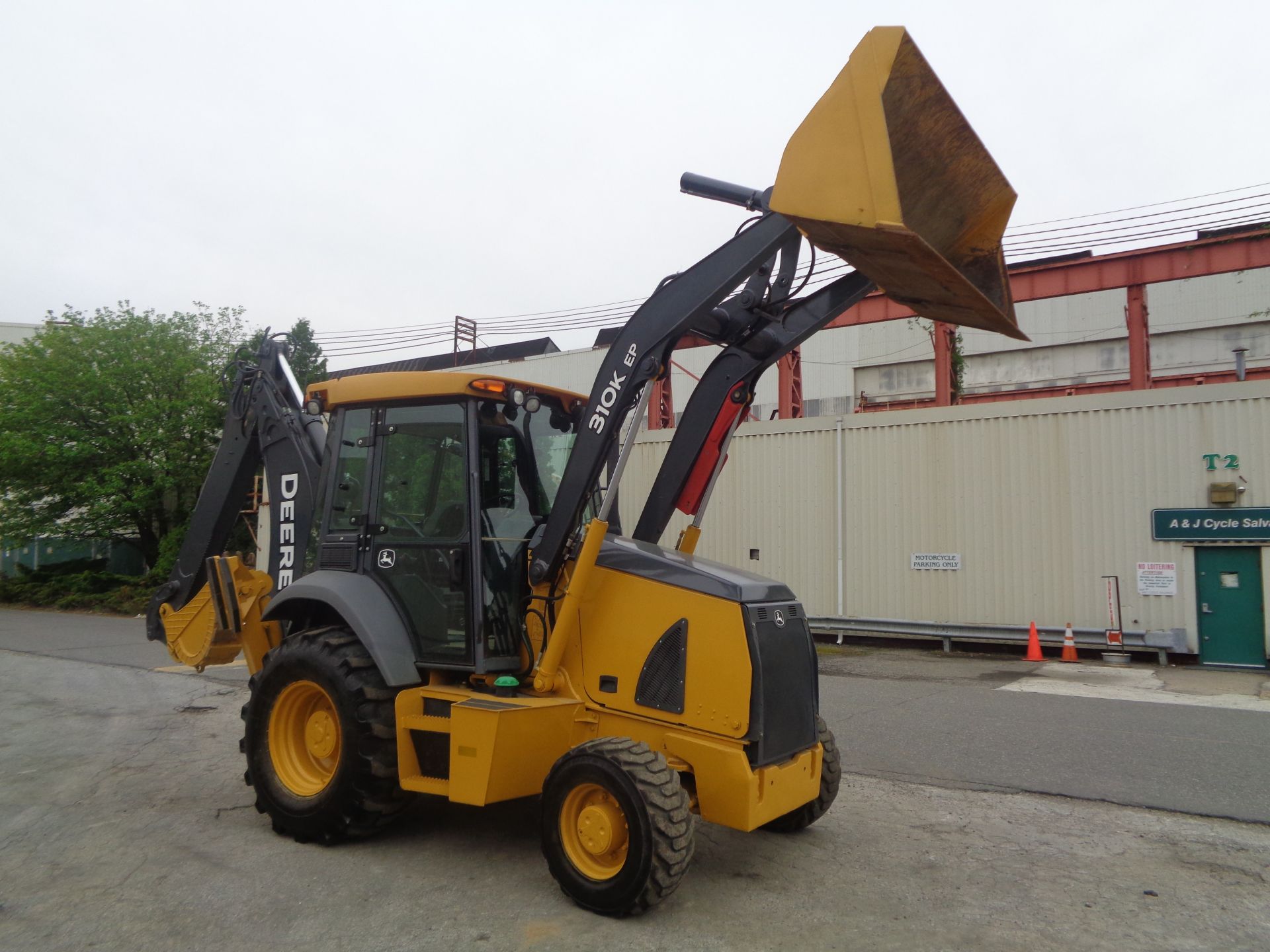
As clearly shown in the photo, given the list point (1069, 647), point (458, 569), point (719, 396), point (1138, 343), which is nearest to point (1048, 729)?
point (719, 396)

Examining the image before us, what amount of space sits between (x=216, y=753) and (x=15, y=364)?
72.3ft

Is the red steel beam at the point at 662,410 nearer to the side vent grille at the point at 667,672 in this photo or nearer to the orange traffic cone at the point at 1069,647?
the orange traffic cone at the point at 1069,647

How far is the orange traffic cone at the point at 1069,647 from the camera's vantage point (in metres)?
14.3

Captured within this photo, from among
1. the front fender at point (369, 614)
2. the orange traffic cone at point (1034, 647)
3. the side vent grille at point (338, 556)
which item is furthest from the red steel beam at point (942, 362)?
the front fender at point (369, 614)

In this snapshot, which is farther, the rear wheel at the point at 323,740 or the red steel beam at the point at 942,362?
the red steel beam at the point at 942,362

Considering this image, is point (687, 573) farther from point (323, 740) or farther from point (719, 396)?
point (323, 740)

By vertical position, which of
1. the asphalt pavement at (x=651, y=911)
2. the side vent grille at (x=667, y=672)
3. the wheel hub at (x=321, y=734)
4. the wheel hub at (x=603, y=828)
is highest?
the side vent grille at (x=667, y=672)

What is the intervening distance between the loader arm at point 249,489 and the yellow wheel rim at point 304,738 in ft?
3.86

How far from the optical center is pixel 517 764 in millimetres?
4773

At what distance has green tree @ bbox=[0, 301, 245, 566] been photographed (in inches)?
968

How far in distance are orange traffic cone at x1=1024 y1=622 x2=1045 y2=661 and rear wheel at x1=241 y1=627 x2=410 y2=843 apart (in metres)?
11.6

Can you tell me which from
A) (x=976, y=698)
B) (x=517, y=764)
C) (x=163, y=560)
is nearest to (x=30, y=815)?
(x=517, y=764)

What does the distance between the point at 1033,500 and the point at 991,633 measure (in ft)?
7.27

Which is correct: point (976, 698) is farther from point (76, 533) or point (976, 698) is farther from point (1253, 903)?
point (76, 533)
